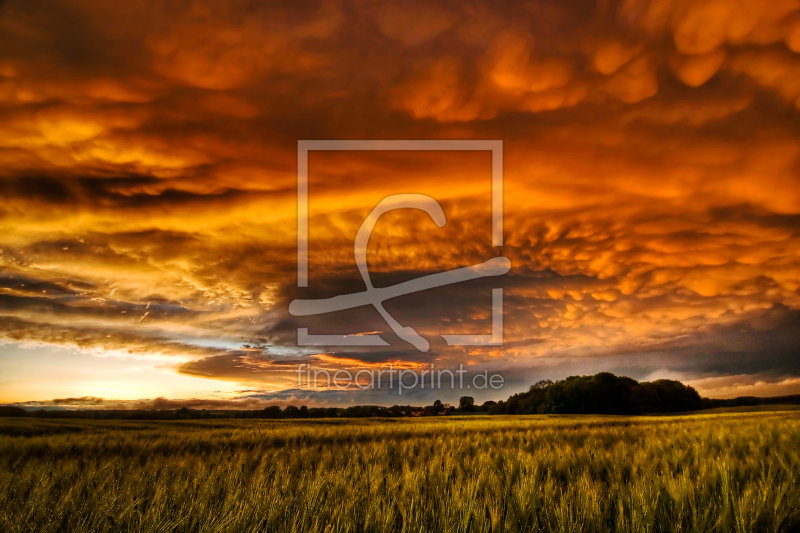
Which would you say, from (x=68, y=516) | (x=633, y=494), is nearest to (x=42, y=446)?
(x=68, y=516)

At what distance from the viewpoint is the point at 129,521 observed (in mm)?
2303

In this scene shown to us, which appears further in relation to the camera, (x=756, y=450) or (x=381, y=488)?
(x=756, y=450)

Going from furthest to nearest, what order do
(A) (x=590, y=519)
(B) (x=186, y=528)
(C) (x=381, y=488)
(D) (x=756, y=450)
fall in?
(D) (x=756, y=450)
(C) (x=381, y=488)
(A) (x=590, y=519)
(B) (x=186, y=528)

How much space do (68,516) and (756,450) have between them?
7902 millimetres

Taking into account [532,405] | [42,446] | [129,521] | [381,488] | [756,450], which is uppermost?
[129,521]

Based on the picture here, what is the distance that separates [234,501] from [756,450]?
23.0 ft

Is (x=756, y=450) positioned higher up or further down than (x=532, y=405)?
higher up

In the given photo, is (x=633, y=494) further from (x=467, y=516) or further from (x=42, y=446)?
(x=42, y=446)

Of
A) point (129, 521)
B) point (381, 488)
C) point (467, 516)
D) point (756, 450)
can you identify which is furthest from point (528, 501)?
point (756, 450)

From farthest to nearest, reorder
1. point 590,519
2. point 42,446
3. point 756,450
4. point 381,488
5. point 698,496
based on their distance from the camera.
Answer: point 42,446
point 756,450
point 381,488
point 698,496
point 590,519

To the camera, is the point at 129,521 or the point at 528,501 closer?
the point at 129,521

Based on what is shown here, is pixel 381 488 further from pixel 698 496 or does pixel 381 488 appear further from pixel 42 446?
pixel 42 446

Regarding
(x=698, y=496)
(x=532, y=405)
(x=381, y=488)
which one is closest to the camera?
(x=698, y=496)

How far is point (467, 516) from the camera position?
7.30 ft
